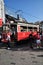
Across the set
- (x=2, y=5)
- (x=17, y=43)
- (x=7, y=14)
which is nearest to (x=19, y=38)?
(x=17, y=43)

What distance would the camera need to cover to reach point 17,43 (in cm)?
2495

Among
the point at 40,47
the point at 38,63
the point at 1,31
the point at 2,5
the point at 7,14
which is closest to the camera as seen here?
the point at 38,63

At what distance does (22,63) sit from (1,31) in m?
13.1

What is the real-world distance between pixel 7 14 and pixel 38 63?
123 ft

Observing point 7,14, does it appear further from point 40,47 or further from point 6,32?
point 40,47

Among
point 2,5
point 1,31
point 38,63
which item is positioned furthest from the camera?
point 2,5

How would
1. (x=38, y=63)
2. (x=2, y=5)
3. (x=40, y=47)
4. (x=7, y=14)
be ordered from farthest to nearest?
1. (x=7, y=14)
2. (x=2, y=5)
3. (x=40, y=47)
4. (x=38, y=63)

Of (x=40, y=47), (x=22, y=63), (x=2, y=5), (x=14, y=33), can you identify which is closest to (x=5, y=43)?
(x=14, y=33)

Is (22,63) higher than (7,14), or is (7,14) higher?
(7,14)

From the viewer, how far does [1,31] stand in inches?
1013

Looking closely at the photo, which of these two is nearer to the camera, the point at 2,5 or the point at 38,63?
the point at 38,63

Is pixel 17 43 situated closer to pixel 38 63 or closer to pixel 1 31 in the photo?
pixel 1 31

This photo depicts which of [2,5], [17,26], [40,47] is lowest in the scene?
[40,47]

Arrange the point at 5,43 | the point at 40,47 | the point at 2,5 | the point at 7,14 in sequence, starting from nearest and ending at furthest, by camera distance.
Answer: the point at 40,47 → the point at 5,43 → the point at 2,5 → the point at 7,14
